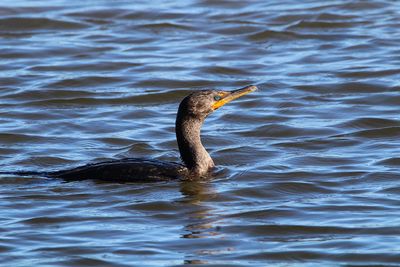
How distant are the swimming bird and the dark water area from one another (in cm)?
12

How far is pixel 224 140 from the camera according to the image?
1440 cm

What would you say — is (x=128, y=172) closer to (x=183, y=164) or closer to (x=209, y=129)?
(x=183, y=164)

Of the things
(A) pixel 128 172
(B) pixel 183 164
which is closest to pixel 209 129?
(B) pixel 183 164

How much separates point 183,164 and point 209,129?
246 cm

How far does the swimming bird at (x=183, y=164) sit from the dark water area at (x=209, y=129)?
122 mm

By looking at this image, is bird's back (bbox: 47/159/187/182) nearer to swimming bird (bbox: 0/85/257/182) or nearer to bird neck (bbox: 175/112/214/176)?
swimming bird (bbox: 0/85/257/182)

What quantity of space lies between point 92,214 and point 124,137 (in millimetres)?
3420

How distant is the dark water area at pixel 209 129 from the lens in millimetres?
10312

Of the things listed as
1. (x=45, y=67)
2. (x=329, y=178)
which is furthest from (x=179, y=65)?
(x=329, y=178)

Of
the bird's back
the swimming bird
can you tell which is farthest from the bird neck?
the bird's back

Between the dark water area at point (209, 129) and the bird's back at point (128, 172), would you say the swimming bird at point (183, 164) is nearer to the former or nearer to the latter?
the bird's back at point (128, 172)

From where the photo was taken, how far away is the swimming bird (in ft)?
39.6

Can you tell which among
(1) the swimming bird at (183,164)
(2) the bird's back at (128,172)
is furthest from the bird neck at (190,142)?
(2) the bird's back at (128,172)

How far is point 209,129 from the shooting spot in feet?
49.3
